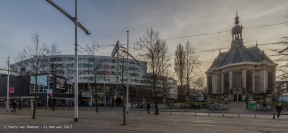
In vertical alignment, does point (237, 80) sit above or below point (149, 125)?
above

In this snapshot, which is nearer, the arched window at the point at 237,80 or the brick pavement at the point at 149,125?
the brick pavement at the point at 149,125

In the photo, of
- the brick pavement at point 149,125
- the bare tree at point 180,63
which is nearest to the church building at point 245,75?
the bare tree at point 180,63

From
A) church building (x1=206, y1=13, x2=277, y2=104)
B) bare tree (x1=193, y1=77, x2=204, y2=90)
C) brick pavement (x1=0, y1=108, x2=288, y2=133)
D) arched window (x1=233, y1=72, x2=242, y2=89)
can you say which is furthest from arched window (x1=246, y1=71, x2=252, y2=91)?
brick pavement (x1=0, y1=108, x2=288, y2=133)

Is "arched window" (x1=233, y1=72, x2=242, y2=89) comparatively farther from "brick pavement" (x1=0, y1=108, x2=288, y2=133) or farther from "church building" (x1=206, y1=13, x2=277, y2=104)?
"brick pavement" (x1=0, y1=108, x2=288, y2=133)

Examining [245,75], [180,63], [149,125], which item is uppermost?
[180,63]

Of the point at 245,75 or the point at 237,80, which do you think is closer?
the point at 245,75

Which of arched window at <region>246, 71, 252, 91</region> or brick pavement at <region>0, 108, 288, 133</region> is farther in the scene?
arched window at <region>246, 71, 252, 91</region>

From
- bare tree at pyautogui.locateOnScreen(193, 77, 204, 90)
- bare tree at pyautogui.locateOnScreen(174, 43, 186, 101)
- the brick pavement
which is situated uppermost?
bare tree at pyautogui.locateOnScreen(174, 43, 186, 101)

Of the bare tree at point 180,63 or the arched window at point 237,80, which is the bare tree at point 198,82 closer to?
the bare tree at point 180,63

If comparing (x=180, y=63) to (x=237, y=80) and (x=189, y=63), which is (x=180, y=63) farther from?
(x=237, y=80)

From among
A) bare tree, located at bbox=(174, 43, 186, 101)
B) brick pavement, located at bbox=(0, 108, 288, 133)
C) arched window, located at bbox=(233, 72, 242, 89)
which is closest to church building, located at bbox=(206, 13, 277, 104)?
arched window, located at bbox=(233, 72, 242, 89)

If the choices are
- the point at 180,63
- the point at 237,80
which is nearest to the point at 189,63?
the point at 180,63

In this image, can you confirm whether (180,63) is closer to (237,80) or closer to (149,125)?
(237,80)

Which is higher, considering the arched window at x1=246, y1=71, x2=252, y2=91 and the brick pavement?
the arched window at x1=246, y1=71, x2=252, y2=91
